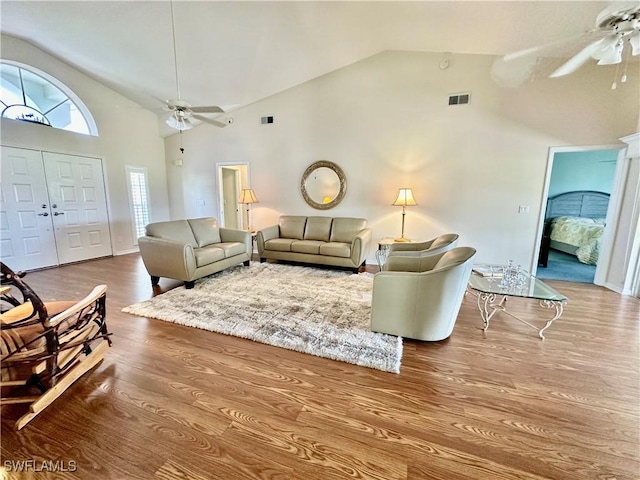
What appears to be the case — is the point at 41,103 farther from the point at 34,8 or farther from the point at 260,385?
the point at 260,385

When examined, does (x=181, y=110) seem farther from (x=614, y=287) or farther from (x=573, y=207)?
(x=573, y=207)

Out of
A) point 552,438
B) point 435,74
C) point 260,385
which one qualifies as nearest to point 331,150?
point 435,74

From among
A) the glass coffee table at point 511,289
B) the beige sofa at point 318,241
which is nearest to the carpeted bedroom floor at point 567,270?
the glass coffee table at point 511,289

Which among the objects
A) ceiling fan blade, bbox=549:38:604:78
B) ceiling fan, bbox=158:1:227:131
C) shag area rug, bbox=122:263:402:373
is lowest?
shag area rug, bbox=122:263:402:373

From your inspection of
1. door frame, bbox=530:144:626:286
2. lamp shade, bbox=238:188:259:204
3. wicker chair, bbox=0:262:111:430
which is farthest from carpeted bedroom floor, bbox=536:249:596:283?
wicker chair, bbox=0:262:111:430

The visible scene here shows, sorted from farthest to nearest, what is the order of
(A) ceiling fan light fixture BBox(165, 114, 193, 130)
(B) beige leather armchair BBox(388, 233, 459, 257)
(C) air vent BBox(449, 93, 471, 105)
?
(C) air vent BBox(449, 93, 471, 105) → (A) ceiling fan light fixture BBox(165, 114, 193, 130) → (B) beige leather armchair BBox(388, 233, 459, 257)

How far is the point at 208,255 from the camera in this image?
11.8 feet

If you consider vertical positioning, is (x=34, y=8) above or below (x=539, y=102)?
above

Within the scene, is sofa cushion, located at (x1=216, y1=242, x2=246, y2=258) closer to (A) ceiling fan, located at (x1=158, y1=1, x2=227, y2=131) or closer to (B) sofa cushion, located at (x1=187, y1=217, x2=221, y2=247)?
(B) sofa cushion, located at (x1=187, y1=217, x2=221, y2=247)

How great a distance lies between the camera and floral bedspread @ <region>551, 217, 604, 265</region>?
13.9 feet

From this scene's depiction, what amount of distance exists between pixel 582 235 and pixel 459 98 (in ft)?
10.5

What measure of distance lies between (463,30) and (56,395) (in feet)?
17.3

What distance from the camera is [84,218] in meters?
4.93

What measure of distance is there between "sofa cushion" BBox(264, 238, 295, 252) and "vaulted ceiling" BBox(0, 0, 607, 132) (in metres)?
2.91
